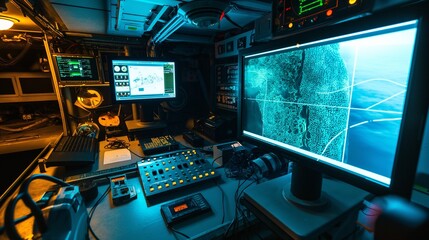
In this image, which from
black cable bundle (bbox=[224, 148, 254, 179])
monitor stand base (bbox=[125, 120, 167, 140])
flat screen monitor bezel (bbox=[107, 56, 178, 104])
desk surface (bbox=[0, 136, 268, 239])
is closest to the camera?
desk surface (bbox=[0, 136, 268, 239])

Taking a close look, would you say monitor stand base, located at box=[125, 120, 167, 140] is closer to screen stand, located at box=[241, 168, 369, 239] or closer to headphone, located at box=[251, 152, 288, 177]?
headphone, located at box=[251, 152, 288, 177]

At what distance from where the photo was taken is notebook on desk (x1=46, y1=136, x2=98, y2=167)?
885mm

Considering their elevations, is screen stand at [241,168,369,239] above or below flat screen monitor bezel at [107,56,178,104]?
below

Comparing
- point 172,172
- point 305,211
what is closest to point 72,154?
point 172,172

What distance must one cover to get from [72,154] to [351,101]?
1.17m

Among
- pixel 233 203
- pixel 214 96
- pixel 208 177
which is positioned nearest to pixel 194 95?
pixel 214 96

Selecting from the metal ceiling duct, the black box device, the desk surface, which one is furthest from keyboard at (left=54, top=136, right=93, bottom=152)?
the metal ceiling duct

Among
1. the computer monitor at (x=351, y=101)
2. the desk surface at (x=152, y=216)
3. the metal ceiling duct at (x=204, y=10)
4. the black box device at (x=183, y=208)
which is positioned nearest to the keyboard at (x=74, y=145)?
the desk surface at (x=152, y=216)

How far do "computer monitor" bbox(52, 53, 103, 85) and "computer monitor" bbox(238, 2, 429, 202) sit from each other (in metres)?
1.41

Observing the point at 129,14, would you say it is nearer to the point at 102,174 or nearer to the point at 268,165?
the point at 102,174

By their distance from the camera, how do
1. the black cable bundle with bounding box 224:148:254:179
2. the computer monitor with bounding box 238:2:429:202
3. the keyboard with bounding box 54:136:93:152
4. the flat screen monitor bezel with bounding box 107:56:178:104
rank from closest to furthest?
the computer monitor with bounding box 238:2:429:202 < the black cable bundle with bounding box 224:148:254:179 < the keyboard with bounding box 54:136:93:152 < the flat screen monitor bezel with bounding box 107:56:178:104

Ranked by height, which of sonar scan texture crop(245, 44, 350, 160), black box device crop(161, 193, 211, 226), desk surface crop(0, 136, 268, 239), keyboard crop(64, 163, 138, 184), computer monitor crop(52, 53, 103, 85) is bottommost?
desk surface crop(0, 136, 268, 239)

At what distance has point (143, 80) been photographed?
1.29 metres

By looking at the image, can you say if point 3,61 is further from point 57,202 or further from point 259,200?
point 259,200
